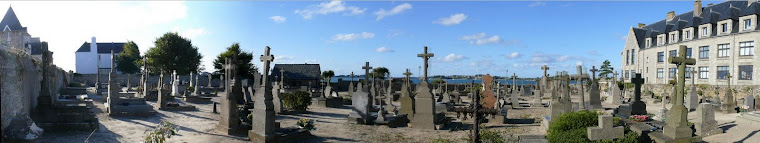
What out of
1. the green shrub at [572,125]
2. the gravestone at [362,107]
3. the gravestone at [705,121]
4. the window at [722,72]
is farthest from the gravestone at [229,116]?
the window at [722,72]

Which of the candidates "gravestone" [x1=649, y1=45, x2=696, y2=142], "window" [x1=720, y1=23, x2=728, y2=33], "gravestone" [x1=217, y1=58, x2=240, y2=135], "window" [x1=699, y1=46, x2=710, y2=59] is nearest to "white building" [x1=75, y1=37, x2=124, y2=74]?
"gravestone" [x1=217, y1=58, x2=240, y2=135]

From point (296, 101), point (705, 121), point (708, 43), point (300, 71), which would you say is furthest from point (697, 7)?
point (300, 71)

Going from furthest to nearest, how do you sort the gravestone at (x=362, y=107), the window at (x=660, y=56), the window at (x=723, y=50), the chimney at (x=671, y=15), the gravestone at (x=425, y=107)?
the chimney at (x=671, y=15), the window at (x=660, y=56), the window at (x=723, y=50), the gravestone at (x=362, y=107), the gravestone at (x=425, y=107)

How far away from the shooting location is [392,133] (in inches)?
503

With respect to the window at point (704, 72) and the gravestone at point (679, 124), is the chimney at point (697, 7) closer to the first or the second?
the window at point (704, 72)

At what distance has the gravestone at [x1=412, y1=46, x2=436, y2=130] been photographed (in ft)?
45.6

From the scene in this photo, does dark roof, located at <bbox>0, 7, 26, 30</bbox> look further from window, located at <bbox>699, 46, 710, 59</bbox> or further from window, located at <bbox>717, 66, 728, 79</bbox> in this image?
window, located at <bbox>717, 66, 728, 79</bbox>

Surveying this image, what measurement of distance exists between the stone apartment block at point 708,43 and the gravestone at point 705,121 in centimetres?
2927

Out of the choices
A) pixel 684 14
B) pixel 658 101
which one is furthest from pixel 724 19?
pixel 658 101

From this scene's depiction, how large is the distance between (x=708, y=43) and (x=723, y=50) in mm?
1606

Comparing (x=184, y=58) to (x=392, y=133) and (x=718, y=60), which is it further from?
(x=718, y=60)

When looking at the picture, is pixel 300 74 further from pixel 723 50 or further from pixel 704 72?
pixel 723 50

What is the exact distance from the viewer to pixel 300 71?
→ 51656 mm

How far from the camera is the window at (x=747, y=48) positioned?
32812 mm
